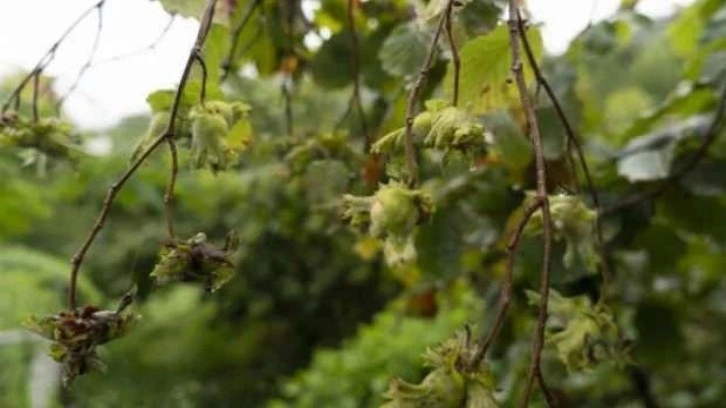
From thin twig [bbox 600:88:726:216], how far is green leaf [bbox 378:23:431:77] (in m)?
0.25

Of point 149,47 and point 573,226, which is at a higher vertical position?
point 149,47

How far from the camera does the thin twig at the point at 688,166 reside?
1.19m

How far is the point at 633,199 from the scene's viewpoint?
4.02 ft

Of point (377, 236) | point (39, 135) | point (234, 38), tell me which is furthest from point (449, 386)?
point (234, 38)

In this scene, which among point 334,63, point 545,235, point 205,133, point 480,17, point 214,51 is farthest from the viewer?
point 334,63

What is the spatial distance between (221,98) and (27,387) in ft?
5.17

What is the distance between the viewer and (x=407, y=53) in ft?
3.41

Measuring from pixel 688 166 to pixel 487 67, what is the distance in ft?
1.55

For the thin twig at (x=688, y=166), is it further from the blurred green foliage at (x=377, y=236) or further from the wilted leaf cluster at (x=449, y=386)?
the wilted leaf cluster at (x=449, y=386)

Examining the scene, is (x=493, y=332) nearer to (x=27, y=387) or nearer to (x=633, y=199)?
(x=633, y=199)

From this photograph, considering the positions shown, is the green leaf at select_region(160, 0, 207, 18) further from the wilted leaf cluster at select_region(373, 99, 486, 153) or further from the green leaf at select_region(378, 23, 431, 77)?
the green leaf at select_region(378, 23, 431, 77)

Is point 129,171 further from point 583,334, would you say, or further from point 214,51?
point 583,334

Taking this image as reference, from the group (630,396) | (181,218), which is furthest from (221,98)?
(181,218)

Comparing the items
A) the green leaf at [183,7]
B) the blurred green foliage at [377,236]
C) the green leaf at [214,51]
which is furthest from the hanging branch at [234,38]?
the green leaf at [183,7]
